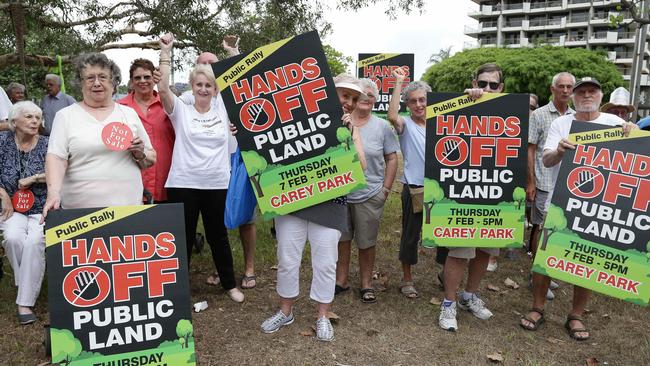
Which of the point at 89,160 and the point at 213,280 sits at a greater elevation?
the point at 89,160

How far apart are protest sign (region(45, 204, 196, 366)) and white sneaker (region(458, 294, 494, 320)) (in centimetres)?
252

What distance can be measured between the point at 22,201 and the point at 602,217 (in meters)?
4.52

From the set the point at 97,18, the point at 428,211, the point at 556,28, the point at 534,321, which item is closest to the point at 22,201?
the point at 428,211

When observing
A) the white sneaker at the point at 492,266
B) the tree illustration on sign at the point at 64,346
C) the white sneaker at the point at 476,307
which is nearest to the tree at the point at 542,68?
the white sneaker at the point at 492,266

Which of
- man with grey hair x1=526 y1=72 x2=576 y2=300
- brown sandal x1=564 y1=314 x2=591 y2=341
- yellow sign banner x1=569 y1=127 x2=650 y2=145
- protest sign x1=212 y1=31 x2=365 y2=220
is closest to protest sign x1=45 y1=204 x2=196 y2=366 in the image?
protest sign x1=212 y1=31 x2=365 y2=220

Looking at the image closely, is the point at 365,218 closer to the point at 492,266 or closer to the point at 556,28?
the point at 492,266

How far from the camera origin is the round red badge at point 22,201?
408cm

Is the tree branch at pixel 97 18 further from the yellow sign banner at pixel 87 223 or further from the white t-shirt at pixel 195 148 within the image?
the yellow sign banner at pixel 87 223

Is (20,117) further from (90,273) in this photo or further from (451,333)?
(451,333)

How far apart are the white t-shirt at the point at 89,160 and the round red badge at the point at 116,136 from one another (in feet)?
0.24

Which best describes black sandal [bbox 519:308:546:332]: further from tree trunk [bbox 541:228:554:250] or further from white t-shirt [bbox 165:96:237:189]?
white t-shirt [bbox 165:96:237:189]

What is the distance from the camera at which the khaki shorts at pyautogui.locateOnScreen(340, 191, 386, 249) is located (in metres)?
4.44

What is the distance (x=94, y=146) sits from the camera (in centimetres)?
312

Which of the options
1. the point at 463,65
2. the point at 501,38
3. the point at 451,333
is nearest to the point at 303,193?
the point at 451,333
